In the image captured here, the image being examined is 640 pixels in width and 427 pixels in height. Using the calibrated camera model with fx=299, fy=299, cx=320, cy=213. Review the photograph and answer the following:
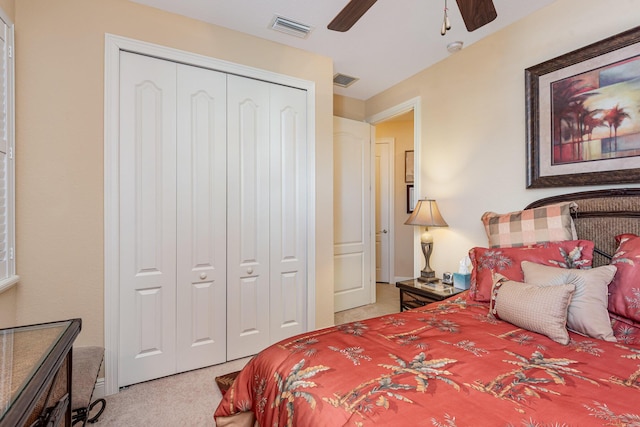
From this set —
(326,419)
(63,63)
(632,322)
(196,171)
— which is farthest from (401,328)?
(63,63)

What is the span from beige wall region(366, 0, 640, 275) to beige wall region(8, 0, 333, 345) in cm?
250

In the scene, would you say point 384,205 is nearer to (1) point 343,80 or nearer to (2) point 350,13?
(1) point 343,80

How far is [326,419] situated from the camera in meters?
0.86

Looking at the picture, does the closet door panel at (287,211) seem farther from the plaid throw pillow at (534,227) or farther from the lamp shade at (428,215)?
the plaid throw pillow at (534,227)

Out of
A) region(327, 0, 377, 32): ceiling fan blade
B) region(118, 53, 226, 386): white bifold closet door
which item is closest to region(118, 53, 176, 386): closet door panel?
region(118, 53, 226, 386): white bifold closet door

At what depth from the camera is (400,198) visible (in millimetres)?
4980

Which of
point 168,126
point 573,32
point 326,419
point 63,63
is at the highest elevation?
point 573,32

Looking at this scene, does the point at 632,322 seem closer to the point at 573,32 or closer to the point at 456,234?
the point at 456,234

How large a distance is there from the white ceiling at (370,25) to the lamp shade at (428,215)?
139 centimetres

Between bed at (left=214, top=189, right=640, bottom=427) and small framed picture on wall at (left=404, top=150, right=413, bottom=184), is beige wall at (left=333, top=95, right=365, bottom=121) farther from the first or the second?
bed at (left=214, top=189, right=640, bottom=427)


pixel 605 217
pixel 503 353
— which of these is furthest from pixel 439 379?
pixel 605 217

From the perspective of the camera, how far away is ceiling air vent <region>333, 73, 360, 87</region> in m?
3.29

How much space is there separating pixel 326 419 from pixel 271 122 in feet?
7.55

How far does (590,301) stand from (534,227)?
2.11 ft
